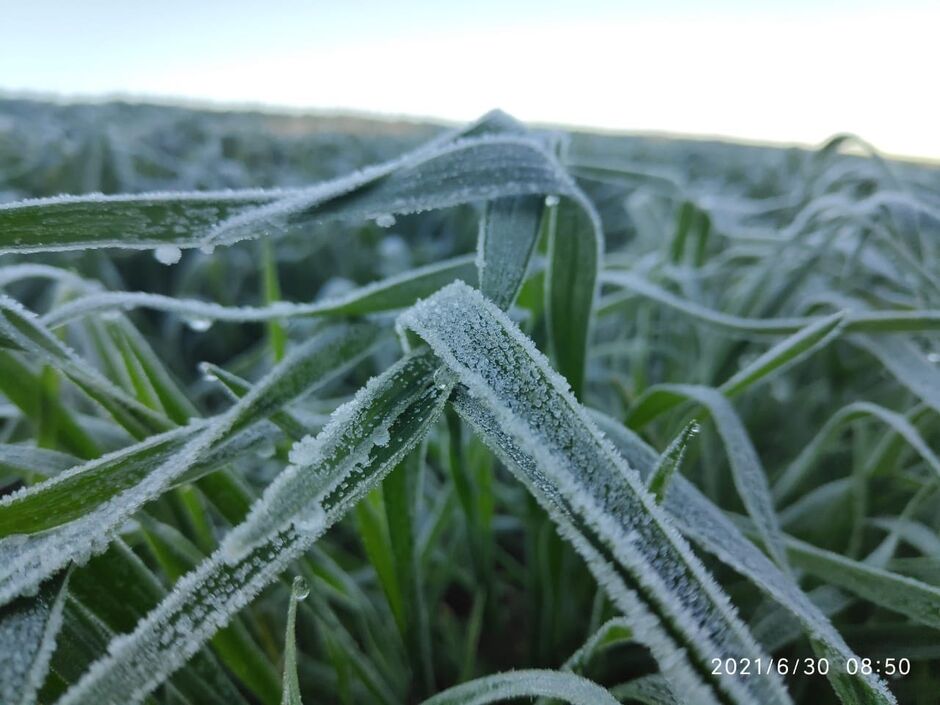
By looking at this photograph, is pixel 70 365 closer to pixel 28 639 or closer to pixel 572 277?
pixel 28 639

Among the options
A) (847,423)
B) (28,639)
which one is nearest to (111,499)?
(28,639)

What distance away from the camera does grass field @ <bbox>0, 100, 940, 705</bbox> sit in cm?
24

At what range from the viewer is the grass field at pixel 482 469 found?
0.77 ft

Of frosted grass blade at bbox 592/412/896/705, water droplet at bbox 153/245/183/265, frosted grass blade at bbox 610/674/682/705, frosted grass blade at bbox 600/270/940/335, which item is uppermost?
water droplet at bbox 153/245/183/265

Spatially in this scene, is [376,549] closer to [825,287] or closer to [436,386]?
[436,386]

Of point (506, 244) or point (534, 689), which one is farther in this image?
point (506, 244)

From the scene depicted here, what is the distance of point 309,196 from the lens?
344 mm

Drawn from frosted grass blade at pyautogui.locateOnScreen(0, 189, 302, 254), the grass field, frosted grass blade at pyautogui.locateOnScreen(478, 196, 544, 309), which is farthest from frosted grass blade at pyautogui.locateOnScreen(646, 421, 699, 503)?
frosted grass blade at pyautogui.locateOnScreen(0, 189, 302, 254)

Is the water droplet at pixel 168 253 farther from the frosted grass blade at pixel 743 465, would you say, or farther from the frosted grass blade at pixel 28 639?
the frosted grass blade at pixel 743 465

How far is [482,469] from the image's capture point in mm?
501

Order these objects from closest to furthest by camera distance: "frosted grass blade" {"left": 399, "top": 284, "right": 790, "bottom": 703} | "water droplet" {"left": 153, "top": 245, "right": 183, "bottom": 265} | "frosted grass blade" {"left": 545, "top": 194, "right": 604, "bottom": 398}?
"frosted grass blade" {"left": 399, "top": 284, "right": 790, "bottom": 703}
"water droplet" {"left": 153, "top": 245, "right": 183, "bottom": 265}
"frosted grass blade" {"left": 545, "top": 194, "right": 604, "bottom": 398}

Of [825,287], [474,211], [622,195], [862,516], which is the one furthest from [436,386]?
[622,195]

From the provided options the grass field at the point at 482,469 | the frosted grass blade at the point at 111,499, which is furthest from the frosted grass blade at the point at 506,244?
the frosted grass blade at the point at 111,499

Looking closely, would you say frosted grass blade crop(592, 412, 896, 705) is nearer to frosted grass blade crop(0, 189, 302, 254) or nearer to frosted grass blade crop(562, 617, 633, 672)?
frosted grass blade crop(562, 617, 633, 672)
